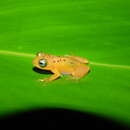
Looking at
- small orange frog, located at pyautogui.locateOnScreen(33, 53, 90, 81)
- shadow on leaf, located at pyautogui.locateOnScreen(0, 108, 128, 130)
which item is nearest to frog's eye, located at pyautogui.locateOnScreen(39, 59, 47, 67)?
small orange frog, located at pyautogui.locateOnScreen(33, 53, 90, 81)

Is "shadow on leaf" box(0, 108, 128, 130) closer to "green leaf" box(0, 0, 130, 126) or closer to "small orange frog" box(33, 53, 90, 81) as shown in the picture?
"green leaf" box(0, 0, 130, 126)

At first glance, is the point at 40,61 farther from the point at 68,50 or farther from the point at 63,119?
the point at 63,119

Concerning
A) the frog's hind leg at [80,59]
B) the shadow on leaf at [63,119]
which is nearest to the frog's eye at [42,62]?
the frog's hind leg at [80,59]

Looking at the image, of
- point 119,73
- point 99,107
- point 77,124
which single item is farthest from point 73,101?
point 119,73

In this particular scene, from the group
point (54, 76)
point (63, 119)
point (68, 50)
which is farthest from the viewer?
point (68, 50)

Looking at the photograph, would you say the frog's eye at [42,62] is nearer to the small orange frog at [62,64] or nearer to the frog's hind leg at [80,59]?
the small orange frog at [62,64]

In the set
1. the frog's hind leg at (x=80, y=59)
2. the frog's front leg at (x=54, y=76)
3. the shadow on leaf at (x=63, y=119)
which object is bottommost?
the shadow on leaf at (x=63, y=119)

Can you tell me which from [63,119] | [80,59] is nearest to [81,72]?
[80,59]
